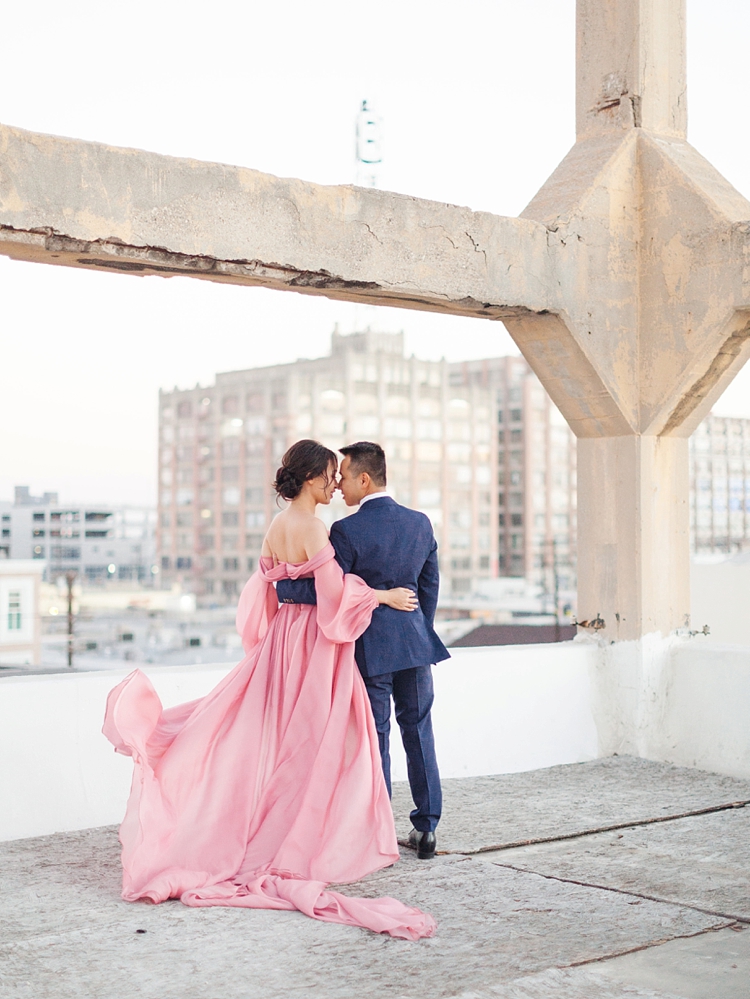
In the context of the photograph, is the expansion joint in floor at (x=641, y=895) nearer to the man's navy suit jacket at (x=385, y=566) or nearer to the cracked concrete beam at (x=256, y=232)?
the man's navy suit jacket at (x=385, y=566)

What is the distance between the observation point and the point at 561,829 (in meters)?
5.33

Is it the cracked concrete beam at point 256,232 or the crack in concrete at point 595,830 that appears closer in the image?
the crack in concrete at point 595,830

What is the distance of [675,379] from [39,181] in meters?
3.77

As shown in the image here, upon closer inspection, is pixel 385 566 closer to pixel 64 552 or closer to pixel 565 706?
pixel 565 706

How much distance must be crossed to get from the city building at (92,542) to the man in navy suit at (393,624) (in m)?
115

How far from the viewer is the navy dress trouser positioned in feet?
15.8

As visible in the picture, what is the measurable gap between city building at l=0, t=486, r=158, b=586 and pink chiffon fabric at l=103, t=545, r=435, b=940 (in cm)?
11544

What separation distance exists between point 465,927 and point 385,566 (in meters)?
A: 1.48

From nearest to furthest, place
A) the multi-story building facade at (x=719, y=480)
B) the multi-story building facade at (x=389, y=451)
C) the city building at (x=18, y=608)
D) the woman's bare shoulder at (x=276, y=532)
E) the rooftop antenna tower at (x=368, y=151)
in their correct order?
the woman's bare shoulder at (x=276, y=532) < the rooftop antenna tower at (x=368, y=151) < the city building at (x=18, y=608) < the multi-story building facade at (x=719, y=480) < the multi-story building facade at (x=389, y=451)

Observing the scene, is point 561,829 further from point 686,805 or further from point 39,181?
point 39,181

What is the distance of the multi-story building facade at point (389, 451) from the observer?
12219cm

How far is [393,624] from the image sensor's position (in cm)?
478

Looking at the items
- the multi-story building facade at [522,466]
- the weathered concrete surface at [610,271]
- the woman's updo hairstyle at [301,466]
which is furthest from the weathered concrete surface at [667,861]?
the multi-story building facade at [522,466]

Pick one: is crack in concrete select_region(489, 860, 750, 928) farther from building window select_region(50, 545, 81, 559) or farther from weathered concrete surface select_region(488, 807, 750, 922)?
building window select_region(50, 545, 81, 559)
